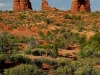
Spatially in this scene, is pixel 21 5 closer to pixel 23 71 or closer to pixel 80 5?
pixel 80 5

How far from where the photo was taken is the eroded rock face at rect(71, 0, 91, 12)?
160 feet

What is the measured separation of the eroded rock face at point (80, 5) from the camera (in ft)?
160

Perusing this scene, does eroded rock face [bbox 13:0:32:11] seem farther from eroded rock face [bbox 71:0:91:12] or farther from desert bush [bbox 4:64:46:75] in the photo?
desert bush [bbox 4:64:46:75]

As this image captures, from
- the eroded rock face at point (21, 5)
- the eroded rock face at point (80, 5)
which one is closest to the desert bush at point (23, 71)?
the eroded rock face at point (80, 5)

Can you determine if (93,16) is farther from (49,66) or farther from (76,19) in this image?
(49,66)

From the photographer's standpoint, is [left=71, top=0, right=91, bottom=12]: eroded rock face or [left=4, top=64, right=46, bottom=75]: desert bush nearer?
[left=4, top=64, right=46, bottom=75]: desert bush

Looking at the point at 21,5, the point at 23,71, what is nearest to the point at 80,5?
the point at 21,5

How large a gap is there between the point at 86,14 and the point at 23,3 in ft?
39.9

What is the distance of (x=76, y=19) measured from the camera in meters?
42.6

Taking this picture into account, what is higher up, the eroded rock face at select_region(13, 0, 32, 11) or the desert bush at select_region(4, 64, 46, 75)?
the eroded rock face at select_region(13, 0, 32, 11)

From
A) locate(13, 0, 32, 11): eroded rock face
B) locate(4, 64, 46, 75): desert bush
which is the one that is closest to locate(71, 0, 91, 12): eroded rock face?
locate(13, 0, 32, 11): eroded rock face

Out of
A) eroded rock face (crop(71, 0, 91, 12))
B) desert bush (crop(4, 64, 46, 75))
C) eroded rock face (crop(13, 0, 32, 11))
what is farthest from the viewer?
eroded rock face (crop(13, 0, 32, 11))

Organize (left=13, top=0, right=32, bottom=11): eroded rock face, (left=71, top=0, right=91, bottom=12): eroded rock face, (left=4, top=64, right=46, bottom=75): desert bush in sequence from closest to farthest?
(left=4, top=64, right=46, bottom=75): desert bush
(left=71, top=0, right=91, bottom=12): eroded rock face
(left=13, top=0, right=32, bottom=11): eroded rock face

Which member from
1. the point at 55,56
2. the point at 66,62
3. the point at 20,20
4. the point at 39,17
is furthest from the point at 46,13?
the point at 66,62
